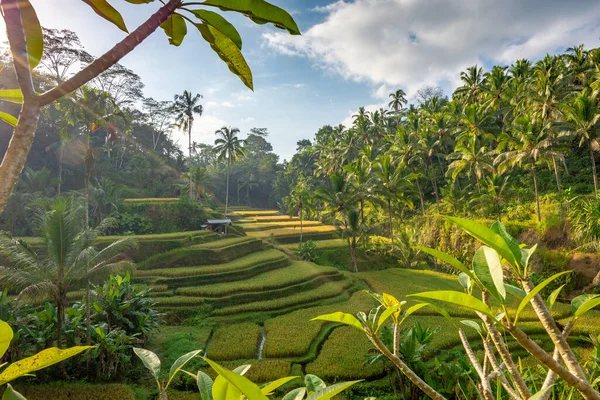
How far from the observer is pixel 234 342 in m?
8.31

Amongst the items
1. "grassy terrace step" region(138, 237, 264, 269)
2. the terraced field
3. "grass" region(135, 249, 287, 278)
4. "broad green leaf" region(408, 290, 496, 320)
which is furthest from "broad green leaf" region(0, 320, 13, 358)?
"grassy terrace step" region(138, 237, 264, 269)

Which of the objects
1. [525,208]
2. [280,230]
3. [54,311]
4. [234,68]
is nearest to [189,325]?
[54,311]

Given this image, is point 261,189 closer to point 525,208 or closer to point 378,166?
point 378,166

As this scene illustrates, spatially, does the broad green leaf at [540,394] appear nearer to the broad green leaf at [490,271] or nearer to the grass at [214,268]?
the broad green leaf at [490,271]

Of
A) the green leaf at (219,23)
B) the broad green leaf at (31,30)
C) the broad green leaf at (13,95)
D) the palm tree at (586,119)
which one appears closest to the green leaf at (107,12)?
the broad green leaf at (31,30)

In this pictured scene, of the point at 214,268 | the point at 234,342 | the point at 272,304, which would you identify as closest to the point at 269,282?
the point at 272,304

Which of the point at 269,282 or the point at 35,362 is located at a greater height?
the point at 35,362

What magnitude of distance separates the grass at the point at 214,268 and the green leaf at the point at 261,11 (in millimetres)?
12897

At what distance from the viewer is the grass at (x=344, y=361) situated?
22.0 feet

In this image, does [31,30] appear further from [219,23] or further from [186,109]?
[186,109]

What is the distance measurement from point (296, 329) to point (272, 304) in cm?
214

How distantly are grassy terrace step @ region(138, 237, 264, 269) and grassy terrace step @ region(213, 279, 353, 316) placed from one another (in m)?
4.53

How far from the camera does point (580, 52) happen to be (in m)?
19.5

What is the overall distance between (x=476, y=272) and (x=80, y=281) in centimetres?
763
